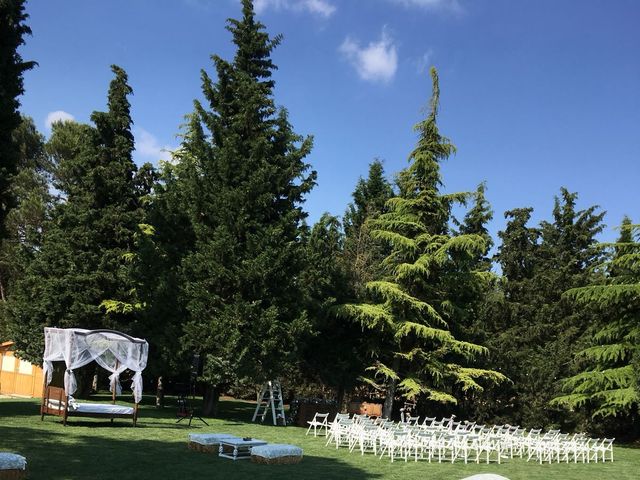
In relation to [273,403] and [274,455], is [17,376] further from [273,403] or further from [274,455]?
[274,455]

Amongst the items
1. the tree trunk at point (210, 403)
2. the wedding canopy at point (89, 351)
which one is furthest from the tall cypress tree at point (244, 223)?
the wedding canopy at point (89, 351)

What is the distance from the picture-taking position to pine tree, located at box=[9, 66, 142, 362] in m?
23.6

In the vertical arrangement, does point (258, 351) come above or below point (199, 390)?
above

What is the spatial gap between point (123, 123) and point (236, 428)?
15.4 m

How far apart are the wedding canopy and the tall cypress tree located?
260 centimetres

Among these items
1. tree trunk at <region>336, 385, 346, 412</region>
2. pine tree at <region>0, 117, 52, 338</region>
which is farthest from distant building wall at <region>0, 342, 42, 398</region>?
tree trunk at <region>336, 385, 346, 412</region>

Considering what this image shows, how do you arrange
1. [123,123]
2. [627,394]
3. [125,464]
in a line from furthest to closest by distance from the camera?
[123,123] < [627,394] < [125,464]

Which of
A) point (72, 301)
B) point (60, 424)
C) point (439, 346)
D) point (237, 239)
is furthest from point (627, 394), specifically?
point (72, 301)

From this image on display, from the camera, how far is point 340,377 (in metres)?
24.6

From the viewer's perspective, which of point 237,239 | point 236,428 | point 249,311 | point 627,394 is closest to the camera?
point 236,428

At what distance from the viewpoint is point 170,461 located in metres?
11.0

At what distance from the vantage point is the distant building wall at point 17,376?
27750mm

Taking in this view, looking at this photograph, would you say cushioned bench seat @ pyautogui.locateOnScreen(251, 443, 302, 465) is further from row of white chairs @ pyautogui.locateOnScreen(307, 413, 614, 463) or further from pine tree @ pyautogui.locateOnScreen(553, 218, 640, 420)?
pine tree @ pyautogui.locateOnScreen(553, 218, 640, 420)

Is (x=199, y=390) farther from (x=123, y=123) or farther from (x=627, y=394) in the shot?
(x=627, y=394)
